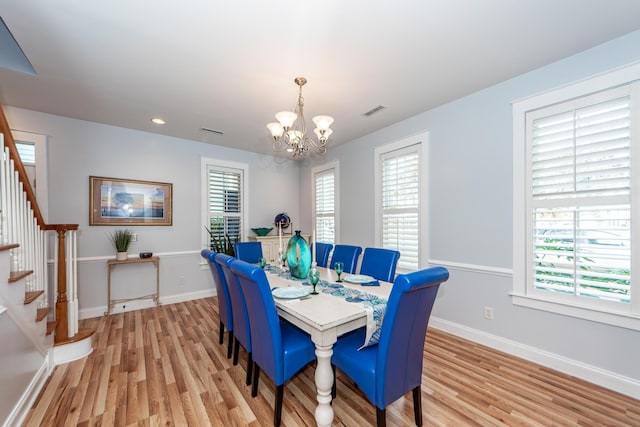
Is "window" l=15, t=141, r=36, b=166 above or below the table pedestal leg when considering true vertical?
above

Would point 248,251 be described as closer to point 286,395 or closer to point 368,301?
point 286,395

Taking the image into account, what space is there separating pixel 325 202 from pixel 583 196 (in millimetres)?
3394

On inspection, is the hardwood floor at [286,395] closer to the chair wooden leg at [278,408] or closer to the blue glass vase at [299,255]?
the chair wooden leg at [278,408]

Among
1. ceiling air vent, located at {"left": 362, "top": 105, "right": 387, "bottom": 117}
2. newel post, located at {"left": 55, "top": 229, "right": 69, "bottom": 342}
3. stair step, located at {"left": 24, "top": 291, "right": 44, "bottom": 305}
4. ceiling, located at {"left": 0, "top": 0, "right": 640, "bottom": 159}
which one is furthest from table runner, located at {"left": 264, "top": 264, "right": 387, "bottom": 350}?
newel post, located at {"left": 55, "top": 229, "right": 69, "bottom": 342}

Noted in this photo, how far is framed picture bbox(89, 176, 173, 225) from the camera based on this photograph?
358cm

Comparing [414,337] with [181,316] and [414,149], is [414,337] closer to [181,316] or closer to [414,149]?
[414,149]

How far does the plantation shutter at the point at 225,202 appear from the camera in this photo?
14.9 feet

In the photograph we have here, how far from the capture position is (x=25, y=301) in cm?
200

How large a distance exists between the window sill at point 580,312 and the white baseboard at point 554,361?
37cm

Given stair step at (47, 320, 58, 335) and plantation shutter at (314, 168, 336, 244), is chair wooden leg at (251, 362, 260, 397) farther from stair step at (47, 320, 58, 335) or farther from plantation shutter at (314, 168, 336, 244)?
plantation shutter at (314, 168, 336, 244)

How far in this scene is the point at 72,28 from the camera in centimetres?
182

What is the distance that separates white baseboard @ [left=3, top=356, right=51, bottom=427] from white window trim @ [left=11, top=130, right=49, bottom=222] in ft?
A: 6.37

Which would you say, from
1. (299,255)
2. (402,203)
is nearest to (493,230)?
(402,203)

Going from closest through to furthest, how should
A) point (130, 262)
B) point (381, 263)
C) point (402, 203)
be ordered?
point (381, 263)
point (402, 203)
point (130, 262)
